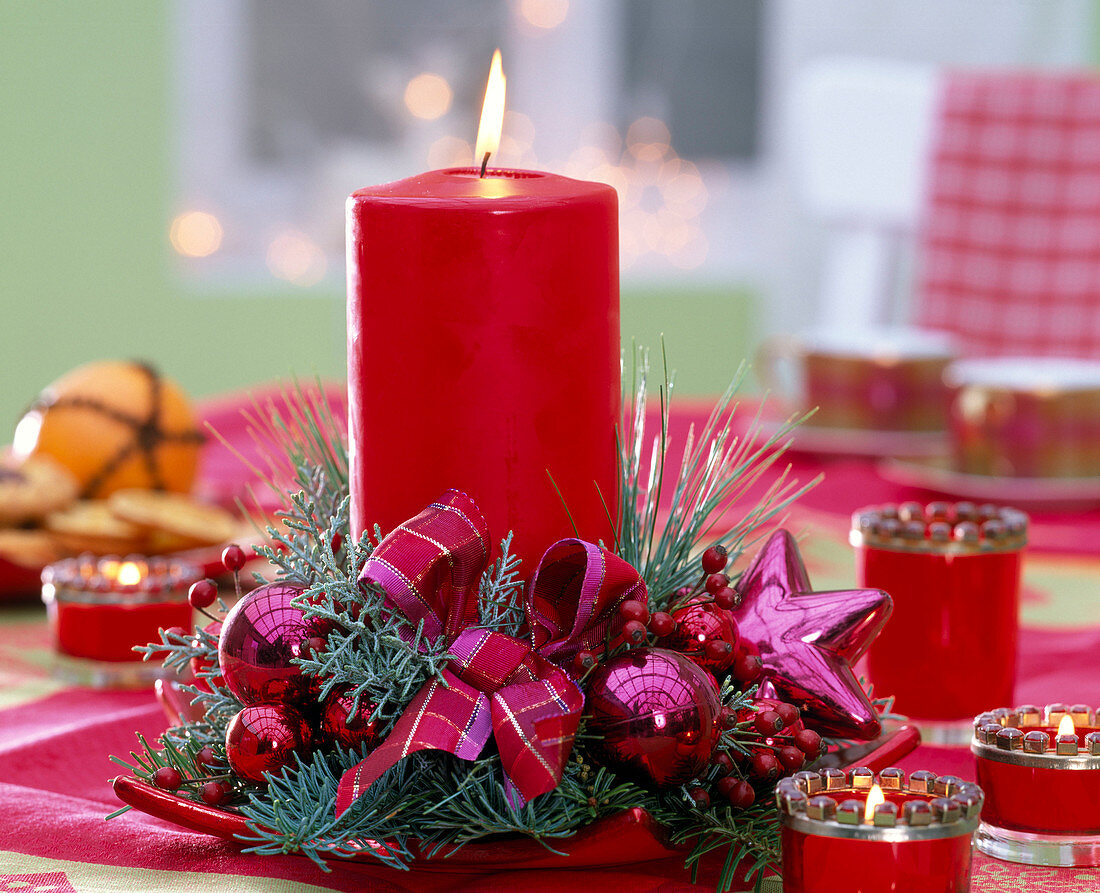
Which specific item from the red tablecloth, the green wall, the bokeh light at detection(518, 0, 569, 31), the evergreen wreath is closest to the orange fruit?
the red tablecloth

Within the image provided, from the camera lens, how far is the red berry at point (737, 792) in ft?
1.31

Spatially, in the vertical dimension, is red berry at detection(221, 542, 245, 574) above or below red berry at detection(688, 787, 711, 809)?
above

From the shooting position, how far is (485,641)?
0.40 m

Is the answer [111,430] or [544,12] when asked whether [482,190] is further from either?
[544,12]

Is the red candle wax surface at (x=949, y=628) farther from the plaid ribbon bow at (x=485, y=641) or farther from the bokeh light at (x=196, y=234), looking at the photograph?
the bokeh light at (x=196, y=234)

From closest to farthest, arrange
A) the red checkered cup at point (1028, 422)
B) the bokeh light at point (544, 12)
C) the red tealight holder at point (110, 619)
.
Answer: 1. the red tealight holder at point (110, 619)
2. the red checkered cup at point (1028, 422)
3. the bokeh light at point (544, 12)

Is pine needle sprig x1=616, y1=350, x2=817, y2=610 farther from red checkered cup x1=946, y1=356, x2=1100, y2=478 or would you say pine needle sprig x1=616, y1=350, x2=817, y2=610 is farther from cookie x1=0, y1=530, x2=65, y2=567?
red checkered cup x1=946, y1=356, x2=1100, y2=478

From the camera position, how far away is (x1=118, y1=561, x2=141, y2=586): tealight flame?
684 millimetres

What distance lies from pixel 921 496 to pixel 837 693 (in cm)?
66

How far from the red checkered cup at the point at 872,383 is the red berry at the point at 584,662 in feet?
2.76

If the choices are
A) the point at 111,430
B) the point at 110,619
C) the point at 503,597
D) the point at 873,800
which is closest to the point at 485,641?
the point at 503,597

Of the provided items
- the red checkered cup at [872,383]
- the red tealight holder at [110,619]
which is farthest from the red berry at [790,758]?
the red checkered cup at [872,383]

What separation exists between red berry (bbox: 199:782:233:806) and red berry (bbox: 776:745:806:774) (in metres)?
0.17

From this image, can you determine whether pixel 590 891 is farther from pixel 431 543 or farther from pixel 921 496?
pixel 921 496
